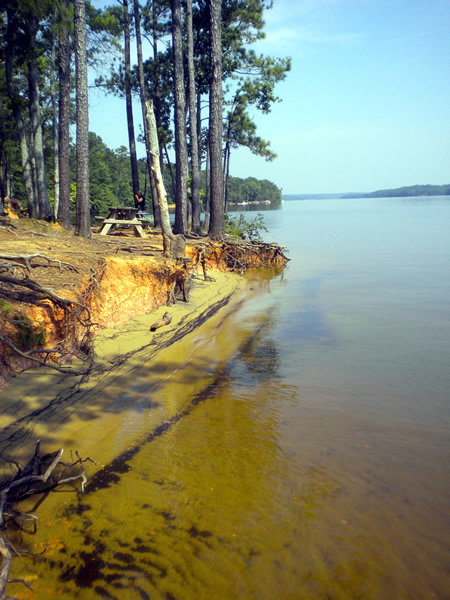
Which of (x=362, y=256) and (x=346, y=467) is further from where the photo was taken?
(x=362, y=256)

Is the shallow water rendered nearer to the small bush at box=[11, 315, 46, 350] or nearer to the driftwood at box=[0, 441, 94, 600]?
the driftwood at box=[0, 441, 94, 600]

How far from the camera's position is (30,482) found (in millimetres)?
3910

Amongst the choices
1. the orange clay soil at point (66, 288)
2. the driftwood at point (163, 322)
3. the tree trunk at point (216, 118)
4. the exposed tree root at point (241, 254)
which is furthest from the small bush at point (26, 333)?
the tree trunk at point (216, 118)

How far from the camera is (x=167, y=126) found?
26.9 meters

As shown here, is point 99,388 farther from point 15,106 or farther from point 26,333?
point 15,106

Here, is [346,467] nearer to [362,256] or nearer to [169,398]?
[169,398]

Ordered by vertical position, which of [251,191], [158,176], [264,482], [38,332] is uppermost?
[251,191]

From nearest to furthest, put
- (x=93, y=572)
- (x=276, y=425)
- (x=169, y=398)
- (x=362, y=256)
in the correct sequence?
(x=93, y=572)
(x=276, y=425)
(x=169, y=398)
(x=362, y=256)

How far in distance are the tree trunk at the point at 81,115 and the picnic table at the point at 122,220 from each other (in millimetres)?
2323

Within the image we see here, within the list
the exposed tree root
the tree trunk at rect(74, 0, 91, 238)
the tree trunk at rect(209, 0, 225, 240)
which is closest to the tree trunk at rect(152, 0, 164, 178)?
the tree trunk at rect(209, 0, 225, 240)

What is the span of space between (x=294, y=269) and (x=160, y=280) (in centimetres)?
1036

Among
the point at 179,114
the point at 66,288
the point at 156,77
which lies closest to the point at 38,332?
the point at 66,288

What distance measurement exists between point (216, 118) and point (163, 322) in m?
11.2

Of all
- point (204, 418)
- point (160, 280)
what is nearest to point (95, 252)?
point (160, 280)
